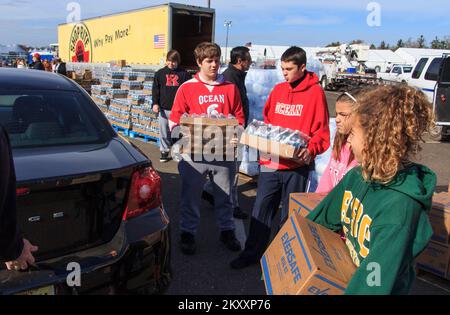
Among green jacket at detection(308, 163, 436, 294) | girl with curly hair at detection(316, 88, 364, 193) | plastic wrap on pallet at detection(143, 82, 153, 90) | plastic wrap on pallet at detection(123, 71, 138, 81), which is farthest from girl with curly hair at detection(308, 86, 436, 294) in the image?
plastic wrap on pallet at detection(123, 71, 138, 81)

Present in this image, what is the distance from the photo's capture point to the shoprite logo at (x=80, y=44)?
18594 millimetres

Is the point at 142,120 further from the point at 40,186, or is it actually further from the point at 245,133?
the point at 40,186

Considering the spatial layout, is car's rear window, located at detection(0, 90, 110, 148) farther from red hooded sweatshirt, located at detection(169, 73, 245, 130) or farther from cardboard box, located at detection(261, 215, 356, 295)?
cardboard box, located at detection(261, 215, 356, 295)

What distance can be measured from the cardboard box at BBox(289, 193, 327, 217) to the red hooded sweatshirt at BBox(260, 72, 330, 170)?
0.53 meters

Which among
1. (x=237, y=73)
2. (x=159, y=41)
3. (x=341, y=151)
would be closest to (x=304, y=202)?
(x=341, y=151)

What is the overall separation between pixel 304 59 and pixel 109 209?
1.87 meters

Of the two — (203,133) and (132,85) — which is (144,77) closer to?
(132,85)

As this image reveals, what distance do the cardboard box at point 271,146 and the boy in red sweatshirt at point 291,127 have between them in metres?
0.10

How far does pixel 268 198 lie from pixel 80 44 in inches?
760

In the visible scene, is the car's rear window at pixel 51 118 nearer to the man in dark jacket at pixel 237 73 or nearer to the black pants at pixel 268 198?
the black pants at pixel 268 198

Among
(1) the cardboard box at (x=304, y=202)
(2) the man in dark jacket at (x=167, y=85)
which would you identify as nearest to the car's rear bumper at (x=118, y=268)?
(1) the cardboard box at (x=304, y=202)

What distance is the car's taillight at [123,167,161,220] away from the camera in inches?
87.0

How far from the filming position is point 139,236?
7.11 ft
